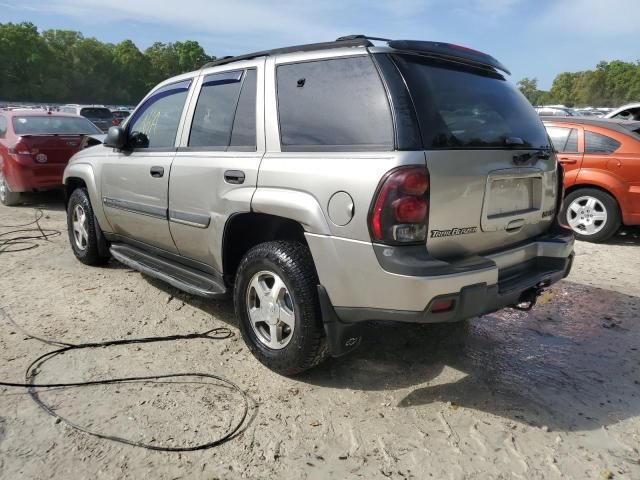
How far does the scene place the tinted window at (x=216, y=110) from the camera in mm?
3511

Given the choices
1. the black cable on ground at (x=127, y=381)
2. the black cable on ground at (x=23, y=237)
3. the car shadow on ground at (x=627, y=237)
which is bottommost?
the car shadow on ground at (x=627, y=237)

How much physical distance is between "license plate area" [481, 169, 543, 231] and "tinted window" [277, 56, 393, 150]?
698 millimetres

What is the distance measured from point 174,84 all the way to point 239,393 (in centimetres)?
257

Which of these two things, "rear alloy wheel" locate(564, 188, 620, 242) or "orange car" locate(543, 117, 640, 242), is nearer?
"orange car" locate(543, 117, 640, 242)

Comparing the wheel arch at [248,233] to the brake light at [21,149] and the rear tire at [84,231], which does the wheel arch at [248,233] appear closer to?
the rear tire at [84,231]

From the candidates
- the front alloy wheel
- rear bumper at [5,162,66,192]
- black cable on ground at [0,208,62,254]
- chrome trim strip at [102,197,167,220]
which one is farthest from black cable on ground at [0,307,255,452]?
the front alloy wheel

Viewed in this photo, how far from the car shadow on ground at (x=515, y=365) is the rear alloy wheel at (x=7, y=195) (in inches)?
244

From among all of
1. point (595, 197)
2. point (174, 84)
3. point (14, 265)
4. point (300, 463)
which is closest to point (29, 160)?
point (14, 265)

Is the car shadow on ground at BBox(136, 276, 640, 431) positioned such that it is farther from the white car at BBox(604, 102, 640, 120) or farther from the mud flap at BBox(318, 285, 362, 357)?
the white car at BBox(604, 102, 640, 120)

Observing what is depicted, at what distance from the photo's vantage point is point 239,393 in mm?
3027

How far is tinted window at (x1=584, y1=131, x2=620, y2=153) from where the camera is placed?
22.0 ft

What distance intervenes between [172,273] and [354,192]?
201 centimetres

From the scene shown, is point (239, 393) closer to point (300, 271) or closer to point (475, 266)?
point (300, 271)

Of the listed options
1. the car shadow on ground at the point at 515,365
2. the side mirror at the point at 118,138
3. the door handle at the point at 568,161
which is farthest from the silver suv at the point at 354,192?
the door handle at the point at 568,161
